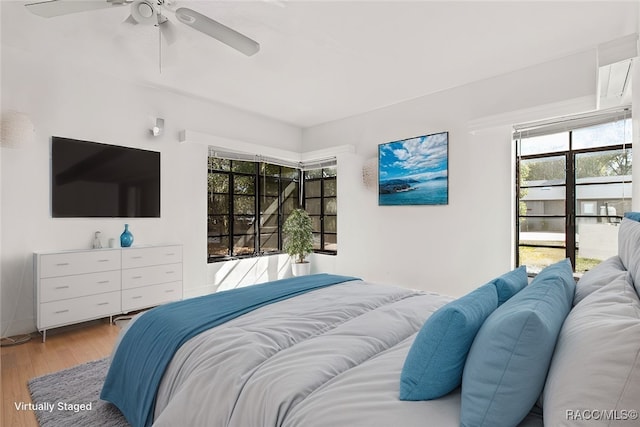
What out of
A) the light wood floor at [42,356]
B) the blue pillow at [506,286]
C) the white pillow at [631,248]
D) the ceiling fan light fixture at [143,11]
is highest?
the ceiling fan light fixture at [143,11]

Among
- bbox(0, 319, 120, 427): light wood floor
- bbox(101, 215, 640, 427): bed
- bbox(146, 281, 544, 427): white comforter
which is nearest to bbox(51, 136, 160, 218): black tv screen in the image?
bbox(0, 319, 120, 427): light wood floor

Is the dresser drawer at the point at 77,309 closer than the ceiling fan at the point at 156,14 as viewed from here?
No

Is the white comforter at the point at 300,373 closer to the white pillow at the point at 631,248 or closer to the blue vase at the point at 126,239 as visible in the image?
the white pillow at the point at 631,248

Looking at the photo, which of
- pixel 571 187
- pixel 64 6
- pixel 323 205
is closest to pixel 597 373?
pixel 64 6

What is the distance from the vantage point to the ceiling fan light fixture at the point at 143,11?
2.21 meters

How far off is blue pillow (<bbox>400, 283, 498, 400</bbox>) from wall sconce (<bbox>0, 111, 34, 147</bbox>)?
3.88m

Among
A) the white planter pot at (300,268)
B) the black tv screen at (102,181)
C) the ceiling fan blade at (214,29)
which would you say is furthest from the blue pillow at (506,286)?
the white planter pot at (300,268)

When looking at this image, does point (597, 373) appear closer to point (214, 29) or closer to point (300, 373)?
point (300, 373)

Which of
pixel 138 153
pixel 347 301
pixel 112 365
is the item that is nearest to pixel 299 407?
pixel 347 301

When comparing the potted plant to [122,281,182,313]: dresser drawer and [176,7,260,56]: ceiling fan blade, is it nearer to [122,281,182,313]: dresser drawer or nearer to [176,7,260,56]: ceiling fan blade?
[122,281,182,313]: dresser drawer

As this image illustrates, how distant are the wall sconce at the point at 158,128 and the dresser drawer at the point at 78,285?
166 centimetres

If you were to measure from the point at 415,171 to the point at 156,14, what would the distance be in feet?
10.8

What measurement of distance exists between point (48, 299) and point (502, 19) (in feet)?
15.0

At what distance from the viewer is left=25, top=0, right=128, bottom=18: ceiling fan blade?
2.03 metres
